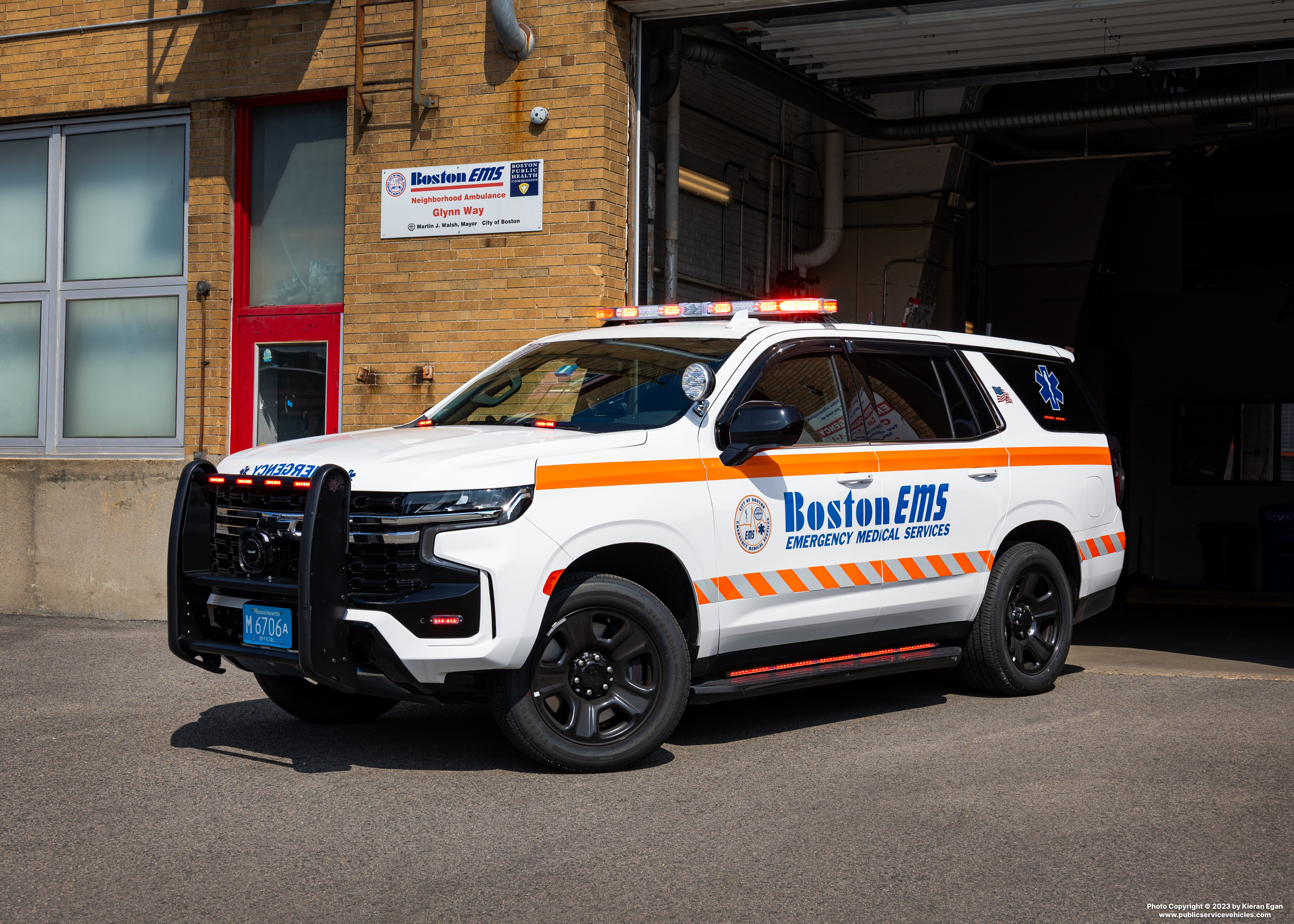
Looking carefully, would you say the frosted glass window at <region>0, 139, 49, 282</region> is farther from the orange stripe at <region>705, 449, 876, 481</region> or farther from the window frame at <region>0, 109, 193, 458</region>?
the orange stripe at <region>705, 449, 876, 481</region>

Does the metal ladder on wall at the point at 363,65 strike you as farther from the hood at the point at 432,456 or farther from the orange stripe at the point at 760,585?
the orange stripe at the point at 760,585

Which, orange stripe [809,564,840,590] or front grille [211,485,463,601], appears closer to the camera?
front grille [211,485,463,601]

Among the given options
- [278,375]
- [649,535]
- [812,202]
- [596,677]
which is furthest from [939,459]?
[812,202]

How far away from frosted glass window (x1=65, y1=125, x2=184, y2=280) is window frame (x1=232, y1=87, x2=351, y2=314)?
0.56 m

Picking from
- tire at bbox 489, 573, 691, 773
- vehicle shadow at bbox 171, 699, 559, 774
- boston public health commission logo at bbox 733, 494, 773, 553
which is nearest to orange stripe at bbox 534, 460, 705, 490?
boston public health commission logo at bbox 733, 494, 773, 553

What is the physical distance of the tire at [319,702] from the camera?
21.9ft

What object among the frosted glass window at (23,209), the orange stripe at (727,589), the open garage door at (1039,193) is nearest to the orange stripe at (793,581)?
the orange stripe at (727,589)

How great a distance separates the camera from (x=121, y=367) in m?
12.3

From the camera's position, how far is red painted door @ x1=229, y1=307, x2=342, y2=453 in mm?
11641

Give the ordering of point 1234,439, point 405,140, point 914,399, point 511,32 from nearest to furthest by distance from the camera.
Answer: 1. point 914,399
2. point 511,32
3. point 405,140
4. point 1234,439

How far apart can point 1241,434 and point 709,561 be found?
1926 centimetres

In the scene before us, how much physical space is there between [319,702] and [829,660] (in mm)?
2507

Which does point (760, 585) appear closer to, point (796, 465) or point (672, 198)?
point (796, 465)

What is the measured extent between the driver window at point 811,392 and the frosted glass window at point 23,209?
28.6 ft
